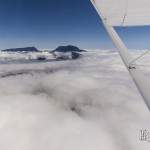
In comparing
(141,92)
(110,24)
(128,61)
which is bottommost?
(141,92)

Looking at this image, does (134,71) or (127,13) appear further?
(127,13)

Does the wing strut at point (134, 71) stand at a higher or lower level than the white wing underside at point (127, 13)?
lower

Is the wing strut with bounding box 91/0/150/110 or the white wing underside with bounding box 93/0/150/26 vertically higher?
the white wing underside with bounding box 93/0/150/26

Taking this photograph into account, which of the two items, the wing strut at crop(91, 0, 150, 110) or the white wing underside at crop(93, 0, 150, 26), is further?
the white wing underside at crop(93, 0, 150, 26)

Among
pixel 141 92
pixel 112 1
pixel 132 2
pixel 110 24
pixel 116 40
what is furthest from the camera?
pixel 112 1

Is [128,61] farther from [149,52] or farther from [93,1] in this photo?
[93,1]

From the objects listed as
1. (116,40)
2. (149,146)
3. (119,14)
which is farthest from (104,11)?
(149,146)

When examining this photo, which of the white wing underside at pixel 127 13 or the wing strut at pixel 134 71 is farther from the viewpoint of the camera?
the white wing underside at pixel 127 13

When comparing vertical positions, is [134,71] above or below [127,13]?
below
